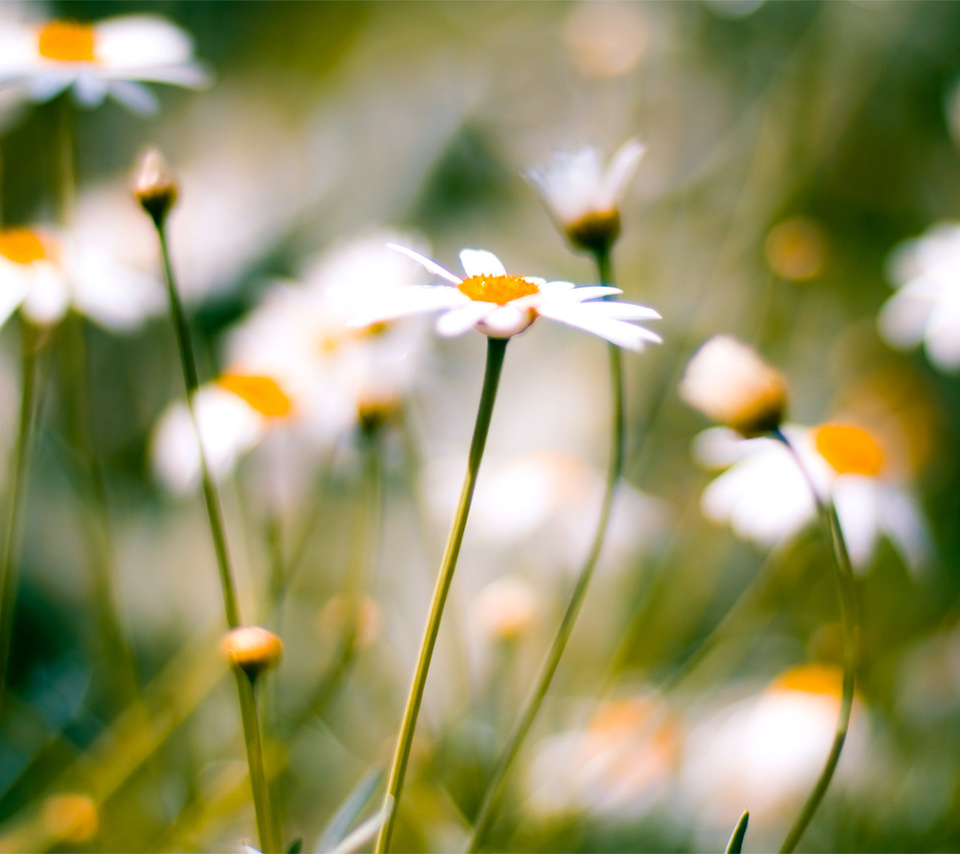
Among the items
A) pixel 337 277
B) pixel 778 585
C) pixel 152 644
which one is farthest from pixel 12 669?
pixel 778 585

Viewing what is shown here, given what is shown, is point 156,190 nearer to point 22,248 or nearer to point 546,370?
point 22,248

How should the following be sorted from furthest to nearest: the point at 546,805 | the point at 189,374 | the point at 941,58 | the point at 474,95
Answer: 1. the point at 474,95
2. the point at 941,58
3. the point at 546,805
4. the point at 189,374

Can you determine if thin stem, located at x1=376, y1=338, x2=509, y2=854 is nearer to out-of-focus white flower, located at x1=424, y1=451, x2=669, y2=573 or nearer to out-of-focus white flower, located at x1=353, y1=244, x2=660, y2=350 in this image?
out-of-focus white flower, located at x1=353, y1=244, x2=660, y2=350

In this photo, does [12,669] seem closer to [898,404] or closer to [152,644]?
[152,644]

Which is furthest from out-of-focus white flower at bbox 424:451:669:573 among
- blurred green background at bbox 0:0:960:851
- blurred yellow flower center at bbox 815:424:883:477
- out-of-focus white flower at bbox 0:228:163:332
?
out-of-focus white flower at bbox 0:228:163:332

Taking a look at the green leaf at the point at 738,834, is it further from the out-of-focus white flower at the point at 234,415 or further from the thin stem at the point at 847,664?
the out-of-focus white flower at the point at 234,415

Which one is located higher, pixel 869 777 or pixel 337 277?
pixel 337 277
